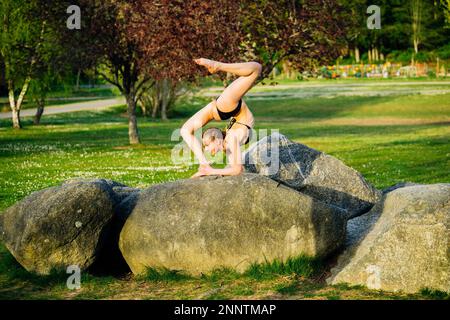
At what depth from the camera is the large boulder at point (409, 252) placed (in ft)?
28.3

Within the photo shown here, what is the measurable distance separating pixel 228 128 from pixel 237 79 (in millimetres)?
755

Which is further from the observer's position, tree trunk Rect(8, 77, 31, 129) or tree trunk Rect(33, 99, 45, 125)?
tree trunk Rect(33, 99, 45, 125)

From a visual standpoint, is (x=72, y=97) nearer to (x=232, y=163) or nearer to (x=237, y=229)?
(x=232, y=163)

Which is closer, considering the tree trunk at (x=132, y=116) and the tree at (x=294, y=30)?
the tree at (x=294, y=30)

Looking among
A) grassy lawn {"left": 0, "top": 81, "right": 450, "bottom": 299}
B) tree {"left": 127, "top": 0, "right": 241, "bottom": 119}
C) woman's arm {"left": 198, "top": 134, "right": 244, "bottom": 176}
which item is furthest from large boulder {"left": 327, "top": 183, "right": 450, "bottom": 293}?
tree {"left": 127, "top": 0, "right": 241, "bottom": 119}

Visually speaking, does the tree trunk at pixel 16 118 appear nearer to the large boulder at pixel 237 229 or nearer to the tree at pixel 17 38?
the tree at pixel 17 38

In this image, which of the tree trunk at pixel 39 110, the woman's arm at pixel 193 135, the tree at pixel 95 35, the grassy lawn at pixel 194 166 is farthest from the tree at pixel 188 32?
the tree trunk at pixel 39 110

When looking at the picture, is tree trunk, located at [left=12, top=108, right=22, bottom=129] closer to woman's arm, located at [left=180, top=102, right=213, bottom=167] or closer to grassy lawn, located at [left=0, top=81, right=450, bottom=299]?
grassy lawn, located at [left=0, top=81, right=450, bottom=299]

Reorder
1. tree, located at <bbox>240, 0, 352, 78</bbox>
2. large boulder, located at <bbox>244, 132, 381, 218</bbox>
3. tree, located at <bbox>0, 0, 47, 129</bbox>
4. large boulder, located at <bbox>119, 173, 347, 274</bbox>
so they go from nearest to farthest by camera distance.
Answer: large boulder, located at <bbox>119, 173, 347, 274</bbox> < large boulder, located at <bbox>244, 132, 381, 218</bbox> < tree, located at <bbox>240, 0, 352, 78</bbox> < tree, located at <bbox>0, 0, 47, 129</bbox>

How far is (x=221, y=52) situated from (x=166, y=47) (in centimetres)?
214

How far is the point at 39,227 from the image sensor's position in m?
9.28

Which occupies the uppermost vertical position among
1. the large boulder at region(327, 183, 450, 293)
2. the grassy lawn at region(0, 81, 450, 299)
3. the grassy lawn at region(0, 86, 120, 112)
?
the grassy lawn at region(0, 86, 120, 112)

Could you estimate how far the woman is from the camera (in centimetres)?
989

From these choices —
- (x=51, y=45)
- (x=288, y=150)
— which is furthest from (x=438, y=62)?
(x=288, y=150)
